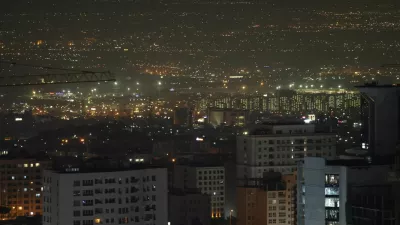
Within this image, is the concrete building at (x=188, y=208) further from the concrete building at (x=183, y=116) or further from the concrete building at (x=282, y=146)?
the concrete building at (x=183, y=116)

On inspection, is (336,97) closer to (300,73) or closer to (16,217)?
(300,73)

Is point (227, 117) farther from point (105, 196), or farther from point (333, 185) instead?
point (333, 185)

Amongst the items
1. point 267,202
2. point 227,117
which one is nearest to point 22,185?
point 267,202

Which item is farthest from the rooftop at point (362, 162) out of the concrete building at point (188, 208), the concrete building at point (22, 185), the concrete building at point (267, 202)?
the concrete building at point (22, 185)

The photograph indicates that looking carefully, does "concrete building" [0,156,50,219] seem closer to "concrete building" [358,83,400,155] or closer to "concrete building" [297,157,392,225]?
"concrete building" [358,83,400,155]

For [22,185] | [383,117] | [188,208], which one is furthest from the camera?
[22,185]
